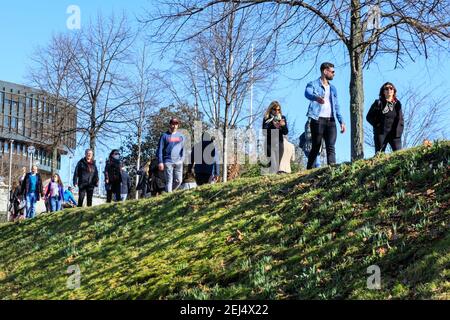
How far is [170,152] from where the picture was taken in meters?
13.3

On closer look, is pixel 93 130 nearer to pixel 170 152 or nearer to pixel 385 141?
pixel 170 152

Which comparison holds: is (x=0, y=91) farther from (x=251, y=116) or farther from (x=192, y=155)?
(x=192, y=155)

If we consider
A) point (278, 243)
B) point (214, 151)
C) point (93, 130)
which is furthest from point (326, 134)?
point (93, 130)

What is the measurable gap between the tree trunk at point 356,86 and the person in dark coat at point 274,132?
4.10 ft

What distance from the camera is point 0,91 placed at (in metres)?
76.8

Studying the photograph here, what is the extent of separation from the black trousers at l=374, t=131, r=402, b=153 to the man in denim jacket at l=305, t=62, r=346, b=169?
0.60 metres

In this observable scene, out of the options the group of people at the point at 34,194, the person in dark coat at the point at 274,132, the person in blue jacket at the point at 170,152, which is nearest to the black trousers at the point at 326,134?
the person in dark coat at the point at 274,132

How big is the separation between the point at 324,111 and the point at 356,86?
1.58 metres

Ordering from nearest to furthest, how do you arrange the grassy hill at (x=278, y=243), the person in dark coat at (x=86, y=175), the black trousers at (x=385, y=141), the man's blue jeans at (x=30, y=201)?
the grassy hill at (x=278, y=243) → the black trousers at (x=385, y=141) → the person in dark coat at (x=86, y=175) → the man's blue jeans at (x=30, y=201)

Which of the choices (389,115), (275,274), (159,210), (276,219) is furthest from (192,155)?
(275,274)

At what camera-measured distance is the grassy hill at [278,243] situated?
594 cm

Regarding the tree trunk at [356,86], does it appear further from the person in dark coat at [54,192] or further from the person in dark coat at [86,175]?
the person in dark coat at [54,192]

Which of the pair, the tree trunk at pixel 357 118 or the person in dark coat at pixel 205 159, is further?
the person in dark coat at pixel 205 159

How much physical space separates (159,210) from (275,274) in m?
4.81
